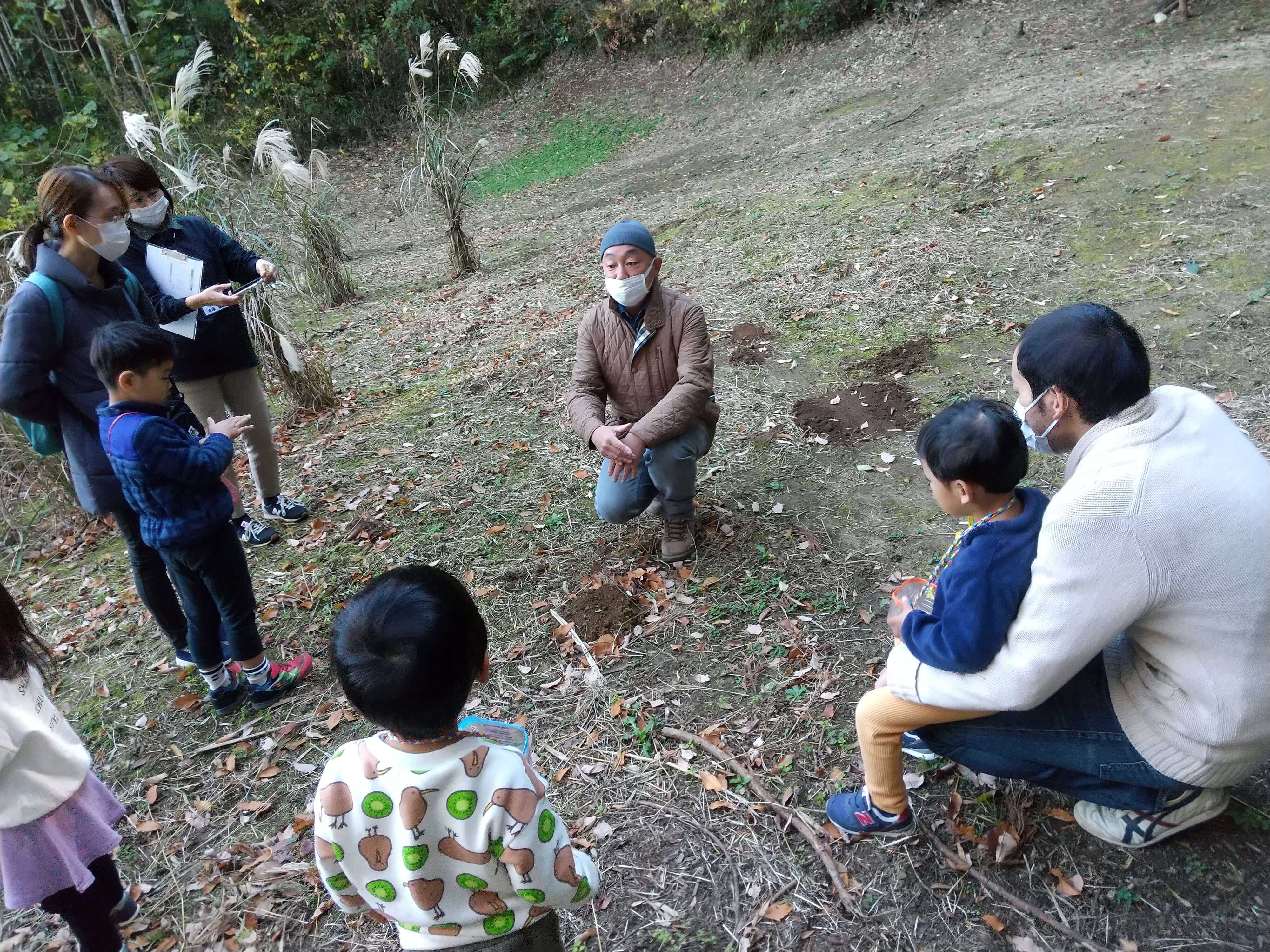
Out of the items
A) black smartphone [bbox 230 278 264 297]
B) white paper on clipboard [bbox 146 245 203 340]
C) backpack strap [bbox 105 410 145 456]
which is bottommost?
backpack strap [bbox 105 410 145 456]

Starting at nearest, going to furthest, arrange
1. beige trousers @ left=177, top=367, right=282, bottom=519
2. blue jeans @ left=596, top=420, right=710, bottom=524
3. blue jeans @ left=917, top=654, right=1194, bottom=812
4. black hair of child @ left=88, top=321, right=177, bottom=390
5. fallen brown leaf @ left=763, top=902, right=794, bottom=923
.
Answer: blue jeans @ left=917, top=654, right=1194, bottom=812
fallen brown leaf @ left=763, top=902, right=794, bottom=923
black hair of child @ left=88, top=321, right=177, bottom=390
blue jeans @ left=596, top=420, right=710, bottom=524
beige trousers @ left=177, top=367, right=282, bottom=519

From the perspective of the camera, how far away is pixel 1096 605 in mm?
1552

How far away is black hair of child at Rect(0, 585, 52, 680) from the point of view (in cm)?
183

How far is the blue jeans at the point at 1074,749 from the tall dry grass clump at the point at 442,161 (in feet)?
26.4

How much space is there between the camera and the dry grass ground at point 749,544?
2088 mm

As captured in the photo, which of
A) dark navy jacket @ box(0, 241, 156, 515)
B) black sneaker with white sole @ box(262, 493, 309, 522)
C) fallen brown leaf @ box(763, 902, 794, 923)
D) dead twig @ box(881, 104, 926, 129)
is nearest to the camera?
fallen brown leaf @ box(763, 902, 794, 923)

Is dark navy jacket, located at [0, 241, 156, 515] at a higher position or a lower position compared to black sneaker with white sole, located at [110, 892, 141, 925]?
higher

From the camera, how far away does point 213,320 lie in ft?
12.4

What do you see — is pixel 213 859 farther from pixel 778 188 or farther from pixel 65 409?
pixel 778 188

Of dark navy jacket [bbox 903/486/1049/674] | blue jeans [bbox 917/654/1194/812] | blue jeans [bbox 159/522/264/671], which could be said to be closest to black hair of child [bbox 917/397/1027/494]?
dark navy jacket [bbox 903/486/1049/674]

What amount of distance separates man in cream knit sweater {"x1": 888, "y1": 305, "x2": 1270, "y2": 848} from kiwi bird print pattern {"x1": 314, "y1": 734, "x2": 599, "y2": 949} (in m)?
1.03

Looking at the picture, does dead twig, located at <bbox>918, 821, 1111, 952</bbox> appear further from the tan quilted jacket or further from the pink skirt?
the pink skirt

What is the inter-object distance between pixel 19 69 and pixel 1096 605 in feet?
84.5

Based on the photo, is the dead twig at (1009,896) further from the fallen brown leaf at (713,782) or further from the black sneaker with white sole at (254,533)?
the black sneaker with white sole at (254,533)
